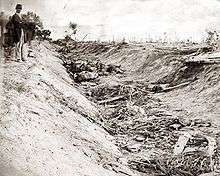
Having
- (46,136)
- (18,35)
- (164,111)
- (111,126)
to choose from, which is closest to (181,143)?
(111,126)

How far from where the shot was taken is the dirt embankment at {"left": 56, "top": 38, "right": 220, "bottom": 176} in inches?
273

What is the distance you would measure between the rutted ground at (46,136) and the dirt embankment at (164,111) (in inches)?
25.0

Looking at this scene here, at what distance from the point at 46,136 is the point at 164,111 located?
492cm

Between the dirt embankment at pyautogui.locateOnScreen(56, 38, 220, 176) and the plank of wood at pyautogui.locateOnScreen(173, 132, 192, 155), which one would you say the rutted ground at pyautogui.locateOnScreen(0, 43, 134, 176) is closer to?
the dirt embankment at pyautogui.locateOnScreen(56, 38, 220, 176)

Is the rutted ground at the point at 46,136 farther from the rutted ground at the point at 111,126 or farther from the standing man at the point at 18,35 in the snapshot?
the standing man at the point at 18,35

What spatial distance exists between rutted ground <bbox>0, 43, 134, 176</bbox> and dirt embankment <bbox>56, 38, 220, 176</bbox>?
2.09ft

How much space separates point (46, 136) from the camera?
584cm

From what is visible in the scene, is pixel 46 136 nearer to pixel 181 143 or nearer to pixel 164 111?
pixel 181 143

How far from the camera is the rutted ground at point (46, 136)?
4.93m

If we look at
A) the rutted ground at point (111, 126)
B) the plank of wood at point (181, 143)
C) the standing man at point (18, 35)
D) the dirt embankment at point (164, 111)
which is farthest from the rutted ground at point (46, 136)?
the standing man at point (18, 35)

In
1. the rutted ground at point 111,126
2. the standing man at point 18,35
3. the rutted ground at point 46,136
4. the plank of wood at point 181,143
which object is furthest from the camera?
the standing man at point 18,35

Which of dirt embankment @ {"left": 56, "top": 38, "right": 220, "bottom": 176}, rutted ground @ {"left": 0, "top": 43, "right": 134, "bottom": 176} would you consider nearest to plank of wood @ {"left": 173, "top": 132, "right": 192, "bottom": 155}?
dirt embankment @ {"left": 56, "top": 38, "right": 220, "bottom": 176}

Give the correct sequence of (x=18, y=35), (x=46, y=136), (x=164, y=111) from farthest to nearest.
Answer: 1. (x=18, y=35)
2. (x=164, y=111)
3. (x=46, y=136)

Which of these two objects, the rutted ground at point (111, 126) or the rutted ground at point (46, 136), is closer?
the rutted ground at point (46, 136)
